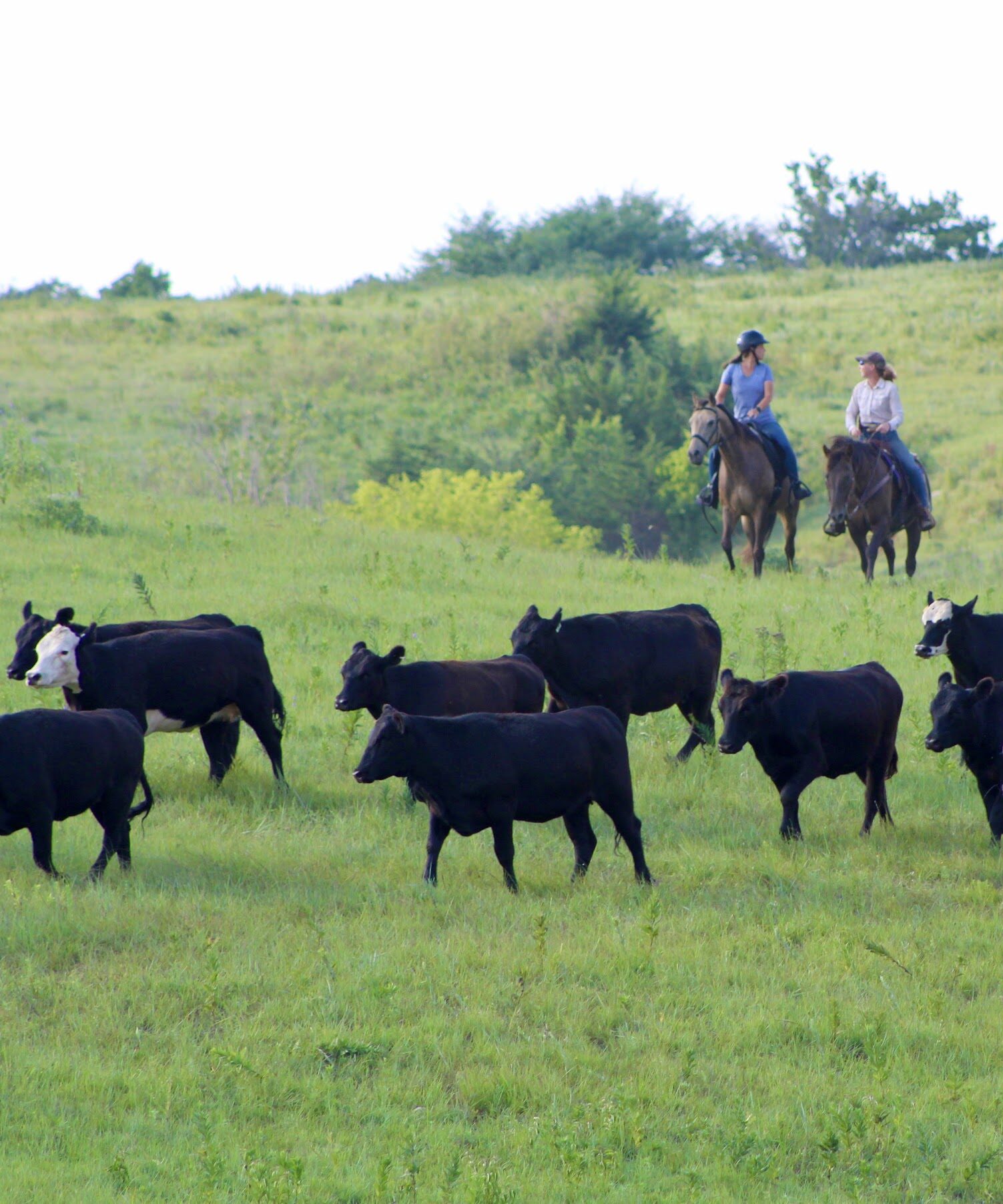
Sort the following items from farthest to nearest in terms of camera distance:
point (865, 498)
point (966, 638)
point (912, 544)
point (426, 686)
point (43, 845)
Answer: point (912, 544)
point (865, 498)
point (966, 638)
point (426, 686)
point (43, 845)

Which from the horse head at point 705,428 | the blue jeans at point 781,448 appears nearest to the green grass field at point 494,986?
the horse head at point 705,428

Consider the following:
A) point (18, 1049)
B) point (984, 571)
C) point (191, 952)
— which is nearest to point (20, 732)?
point (191, 952)

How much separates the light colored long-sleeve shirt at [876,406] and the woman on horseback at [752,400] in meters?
0.93

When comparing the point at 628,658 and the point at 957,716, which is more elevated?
the point at 628,658

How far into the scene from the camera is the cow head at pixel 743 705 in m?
8.71

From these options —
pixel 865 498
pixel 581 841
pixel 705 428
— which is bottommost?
pixel 581 841

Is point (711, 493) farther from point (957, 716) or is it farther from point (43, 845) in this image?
point (43, 845)

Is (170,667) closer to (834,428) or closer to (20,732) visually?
(20,732)

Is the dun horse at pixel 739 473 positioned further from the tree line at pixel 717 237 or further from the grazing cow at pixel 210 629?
the tree line at pixel 717 237

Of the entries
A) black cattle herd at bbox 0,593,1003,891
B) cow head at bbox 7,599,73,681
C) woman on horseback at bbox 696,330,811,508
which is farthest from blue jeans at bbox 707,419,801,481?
cow head at bbox 7,599,73,681

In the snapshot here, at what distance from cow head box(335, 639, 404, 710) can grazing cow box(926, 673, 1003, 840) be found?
3.35m

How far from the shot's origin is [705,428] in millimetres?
18000

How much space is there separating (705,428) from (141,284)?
4939 cm

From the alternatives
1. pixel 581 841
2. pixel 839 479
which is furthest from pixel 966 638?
pixel 839 479
